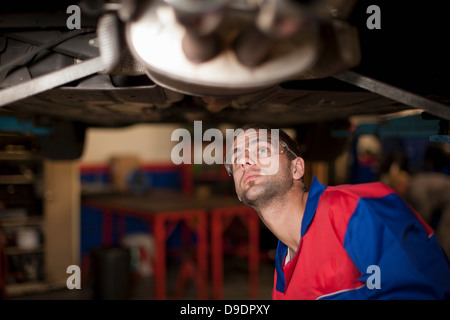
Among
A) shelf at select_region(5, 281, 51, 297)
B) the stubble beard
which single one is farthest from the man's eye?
shelf at select_region(5, 281, 51, 297)

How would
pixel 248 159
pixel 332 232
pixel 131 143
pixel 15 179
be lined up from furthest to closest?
pixel 131 143, pixel 15 179, pixel 248 159, pixel 332 232

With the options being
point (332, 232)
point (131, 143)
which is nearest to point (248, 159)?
point (332, 232)

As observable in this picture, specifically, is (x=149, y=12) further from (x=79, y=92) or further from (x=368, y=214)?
(x=368, y=214)

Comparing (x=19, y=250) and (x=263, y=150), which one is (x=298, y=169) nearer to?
(x=263, y=150)

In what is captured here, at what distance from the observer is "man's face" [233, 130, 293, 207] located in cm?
153

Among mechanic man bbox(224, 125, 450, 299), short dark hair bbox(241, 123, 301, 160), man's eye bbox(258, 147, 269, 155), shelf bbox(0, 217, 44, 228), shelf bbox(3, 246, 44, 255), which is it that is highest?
short dark hair bbox(241, 123, 301, 160)

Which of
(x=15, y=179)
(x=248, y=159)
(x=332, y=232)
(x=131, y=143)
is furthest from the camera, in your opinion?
(x=131, y=143)

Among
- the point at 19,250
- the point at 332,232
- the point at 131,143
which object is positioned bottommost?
the point at 19,250

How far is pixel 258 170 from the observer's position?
5.08 ft

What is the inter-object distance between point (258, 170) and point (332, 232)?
1.27 ft

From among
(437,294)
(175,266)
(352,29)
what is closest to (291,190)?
(437,294)

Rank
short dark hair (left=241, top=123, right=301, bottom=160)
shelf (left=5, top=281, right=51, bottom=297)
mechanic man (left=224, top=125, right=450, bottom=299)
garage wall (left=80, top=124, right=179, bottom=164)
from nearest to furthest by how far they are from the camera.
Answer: mechanic man (left=224, top=125, right=450, bottom=299)
short dark hair (left=241, top=123, right=301, bottom=160)
shelf (left=5, top=281, right=51, bottom=297)
garage wall (left=80, top=124, right=179, bottom=164)

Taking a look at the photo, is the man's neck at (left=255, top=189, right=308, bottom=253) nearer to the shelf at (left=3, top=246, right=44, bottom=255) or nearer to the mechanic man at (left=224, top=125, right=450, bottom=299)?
the mechanic man at (left=224, top=125, right=450, bottom=299)

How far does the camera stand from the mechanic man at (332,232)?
132cm
